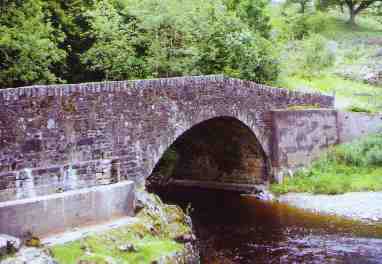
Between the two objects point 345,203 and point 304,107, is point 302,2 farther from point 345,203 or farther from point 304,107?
point 345,203

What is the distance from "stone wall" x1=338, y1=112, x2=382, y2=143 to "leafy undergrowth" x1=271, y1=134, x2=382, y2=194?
0.74 m

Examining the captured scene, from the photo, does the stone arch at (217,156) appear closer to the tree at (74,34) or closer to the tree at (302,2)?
the tree at (74,34)

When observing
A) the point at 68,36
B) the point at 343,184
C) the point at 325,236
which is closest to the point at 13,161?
the point at 325,236

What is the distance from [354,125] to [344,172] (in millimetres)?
3152

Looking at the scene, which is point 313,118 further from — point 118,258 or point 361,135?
point 118,258

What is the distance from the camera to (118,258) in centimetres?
1279

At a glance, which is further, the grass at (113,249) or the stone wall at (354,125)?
the stone wall at (354,125)

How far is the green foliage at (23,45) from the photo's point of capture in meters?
19.4

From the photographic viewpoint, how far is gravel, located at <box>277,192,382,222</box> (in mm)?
20625

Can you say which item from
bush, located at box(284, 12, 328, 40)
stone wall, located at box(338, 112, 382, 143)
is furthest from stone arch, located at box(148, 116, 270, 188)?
bush, located at box(284, 12, 328, 40)

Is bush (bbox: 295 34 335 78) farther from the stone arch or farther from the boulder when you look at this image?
the boulder

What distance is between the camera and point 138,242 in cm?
1383

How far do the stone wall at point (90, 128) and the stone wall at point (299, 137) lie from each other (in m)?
4.95

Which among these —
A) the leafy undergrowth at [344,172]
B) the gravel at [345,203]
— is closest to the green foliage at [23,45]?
the gravel at [345,203]
